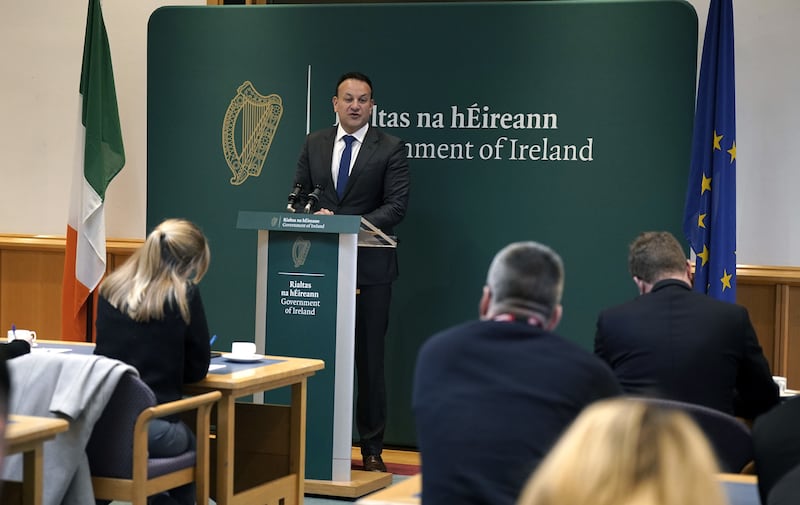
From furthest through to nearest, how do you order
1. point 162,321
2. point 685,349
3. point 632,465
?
1. point 162,321
2. point 685,349
3. point 632,465

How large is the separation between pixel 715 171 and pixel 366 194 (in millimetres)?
1839

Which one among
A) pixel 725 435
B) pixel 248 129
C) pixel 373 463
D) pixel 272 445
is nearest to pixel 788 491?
pixel 725 435

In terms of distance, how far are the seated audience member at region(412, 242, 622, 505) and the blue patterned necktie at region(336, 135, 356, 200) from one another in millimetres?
3653

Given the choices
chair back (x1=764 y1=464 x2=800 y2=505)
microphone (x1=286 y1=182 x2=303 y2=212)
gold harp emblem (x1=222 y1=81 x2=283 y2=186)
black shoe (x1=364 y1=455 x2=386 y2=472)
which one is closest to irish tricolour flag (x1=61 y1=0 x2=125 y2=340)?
gold harp emblem (x1=222 y1=81 x2=283 y2=186)

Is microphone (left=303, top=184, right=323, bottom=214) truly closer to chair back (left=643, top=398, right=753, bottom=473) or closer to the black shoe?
the black shoe

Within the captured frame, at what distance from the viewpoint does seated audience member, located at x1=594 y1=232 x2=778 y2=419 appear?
383 cm

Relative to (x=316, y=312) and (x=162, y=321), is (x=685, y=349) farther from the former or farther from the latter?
(x=316, y=312)

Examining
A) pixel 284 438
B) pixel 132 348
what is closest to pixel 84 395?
pixel 132 348

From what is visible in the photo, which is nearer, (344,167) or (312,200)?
(312,200)

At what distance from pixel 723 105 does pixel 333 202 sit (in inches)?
83.5

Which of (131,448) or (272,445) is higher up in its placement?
(131,448)

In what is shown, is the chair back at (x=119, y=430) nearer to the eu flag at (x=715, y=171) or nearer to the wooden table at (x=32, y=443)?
the wooden table at (x=32, y=443)

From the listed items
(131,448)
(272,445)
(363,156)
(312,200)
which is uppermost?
(363,156)

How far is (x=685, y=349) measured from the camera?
3832mm
